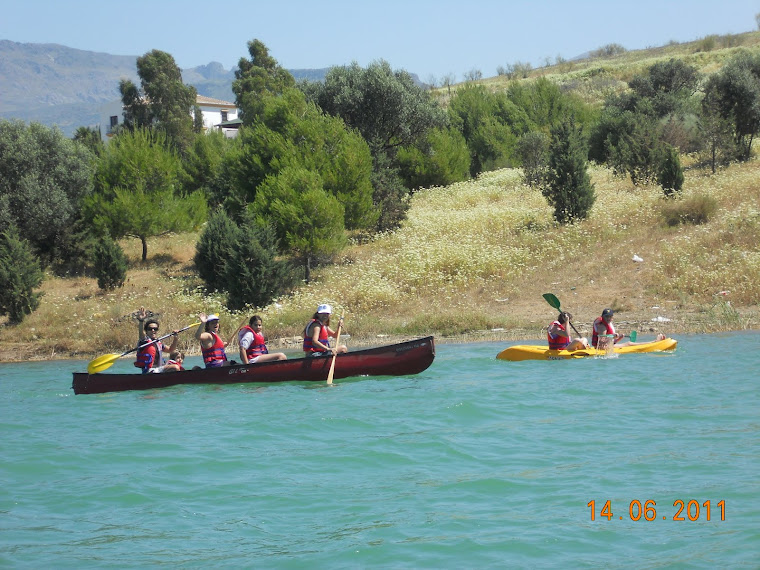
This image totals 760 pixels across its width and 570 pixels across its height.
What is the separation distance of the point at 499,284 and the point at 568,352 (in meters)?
9.46

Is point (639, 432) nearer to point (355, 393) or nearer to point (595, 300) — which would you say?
point (355, 393)

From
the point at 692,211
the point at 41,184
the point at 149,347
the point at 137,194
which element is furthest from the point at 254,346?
the point at 41,184

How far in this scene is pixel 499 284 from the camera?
26688 mm

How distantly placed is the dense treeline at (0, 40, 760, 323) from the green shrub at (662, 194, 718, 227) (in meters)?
2.16

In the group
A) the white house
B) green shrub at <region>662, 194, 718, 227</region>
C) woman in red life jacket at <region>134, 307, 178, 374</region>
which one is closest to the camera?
woman in red life jacket at <region>134, 307, 178, 374</region>

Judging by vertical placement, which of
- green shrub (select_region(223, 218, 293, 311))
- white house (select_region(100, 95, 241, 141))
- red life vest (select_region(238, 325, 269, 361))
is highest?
white house (select_region(100, 95, 241, 141))

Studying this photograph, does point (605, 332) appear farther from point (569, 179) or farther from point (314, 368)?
point (569, 179)

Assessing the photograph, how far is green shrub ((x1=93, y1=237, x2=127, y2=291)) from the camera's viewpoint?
102 feet

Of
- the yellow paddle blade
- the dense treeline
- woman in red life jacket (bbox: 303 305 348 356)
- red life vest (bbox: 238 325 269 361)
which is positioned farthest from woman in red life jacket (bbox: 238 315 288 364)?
the dense treeline

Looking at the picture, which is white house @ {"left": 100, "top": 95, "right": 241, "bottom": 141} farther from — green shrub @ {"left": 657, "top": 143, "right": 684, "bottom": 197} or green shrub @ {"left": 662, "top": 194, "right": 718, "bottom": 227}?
green shrub @ {"left": 662, "top": 194, "right": 718, "bottom": 227}

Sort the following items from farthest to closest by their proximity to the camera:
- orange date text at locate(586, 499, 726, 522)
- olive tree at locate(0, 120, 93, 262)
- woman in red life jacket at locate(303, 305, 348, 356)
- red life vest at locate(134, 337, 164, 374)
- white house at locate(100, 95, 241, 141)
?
1. white house at locate(100, 95, 241, 141)
2. olive tree at locate(0, 120, 93, 262)
3. red life vest at locate(134, 337, 164, 374)
4. woman in red life jacket at locate(303, 305, 348, 356)
5. orange date text at locate(586, 499, 726, 522)

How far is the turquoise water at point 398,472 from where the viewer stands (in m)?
7.69

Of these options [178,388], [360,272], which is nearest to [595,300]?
[360,272]

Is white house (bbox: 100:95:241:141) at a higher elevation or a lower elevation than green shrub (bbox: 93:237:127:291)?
higher
